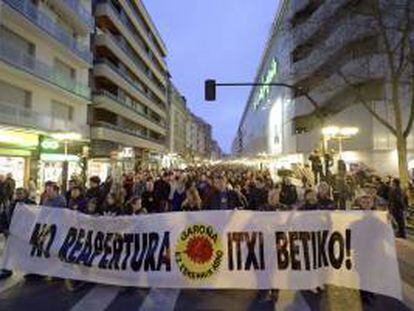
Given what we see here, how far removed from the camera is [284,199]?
50.2ft

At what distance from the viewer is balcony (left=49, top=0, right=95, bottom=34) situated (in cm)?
3935

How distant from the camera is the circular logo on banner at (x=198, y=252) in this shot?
8539mm

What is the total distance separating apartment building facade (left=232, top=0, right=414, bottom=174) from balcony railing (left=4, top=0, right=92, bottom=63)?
13.9 metres

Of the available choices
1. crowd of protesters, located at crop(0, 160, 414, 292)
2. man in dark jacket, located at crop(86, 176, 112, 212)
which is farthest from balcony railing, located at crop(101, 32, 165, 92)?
man in dark jacket, located at crop(86, 176, 112, 212)

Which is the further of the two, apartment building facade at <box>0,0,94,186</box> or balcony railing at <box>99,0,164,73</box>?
balcony railing at <box>99,0,164,73</box>

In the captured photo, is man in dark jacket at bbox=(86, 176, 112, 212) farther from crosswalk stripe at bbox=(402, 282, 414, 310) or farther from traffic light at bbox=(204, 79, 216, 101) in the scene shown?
traffic light at bbox=(204, 79, 216, 101)

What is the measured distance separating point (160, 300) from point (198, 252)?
90cm

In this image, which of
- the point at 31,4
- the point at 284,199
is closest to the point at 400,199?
the point at 284,199

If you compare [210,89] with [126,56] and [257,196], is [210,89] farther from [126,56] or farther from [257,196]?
[126,56]

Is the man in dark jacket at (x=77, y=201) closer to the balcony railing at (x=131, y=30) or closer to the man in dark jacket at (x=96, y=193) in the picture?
the man in dark jacket at (x=96, y=193)

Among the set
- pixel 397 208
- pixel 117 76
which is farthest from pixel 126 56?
pixel 397 208

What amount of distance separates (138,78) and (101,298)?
66.0 metres

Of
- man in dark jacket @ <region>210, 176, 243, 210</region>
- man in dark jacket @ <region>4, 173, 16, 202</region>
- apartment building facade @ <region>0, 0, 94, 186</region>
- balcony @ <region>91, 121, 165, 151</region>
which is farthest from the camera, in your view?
balcony @ <region>91, 121, 165, 151</region>

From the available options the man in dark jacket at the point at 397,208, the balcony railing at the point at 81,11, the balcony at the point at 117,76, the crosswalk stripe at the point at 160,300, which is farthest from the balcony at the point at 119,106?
Result: the crosswalk stripe at the point at 160,300
